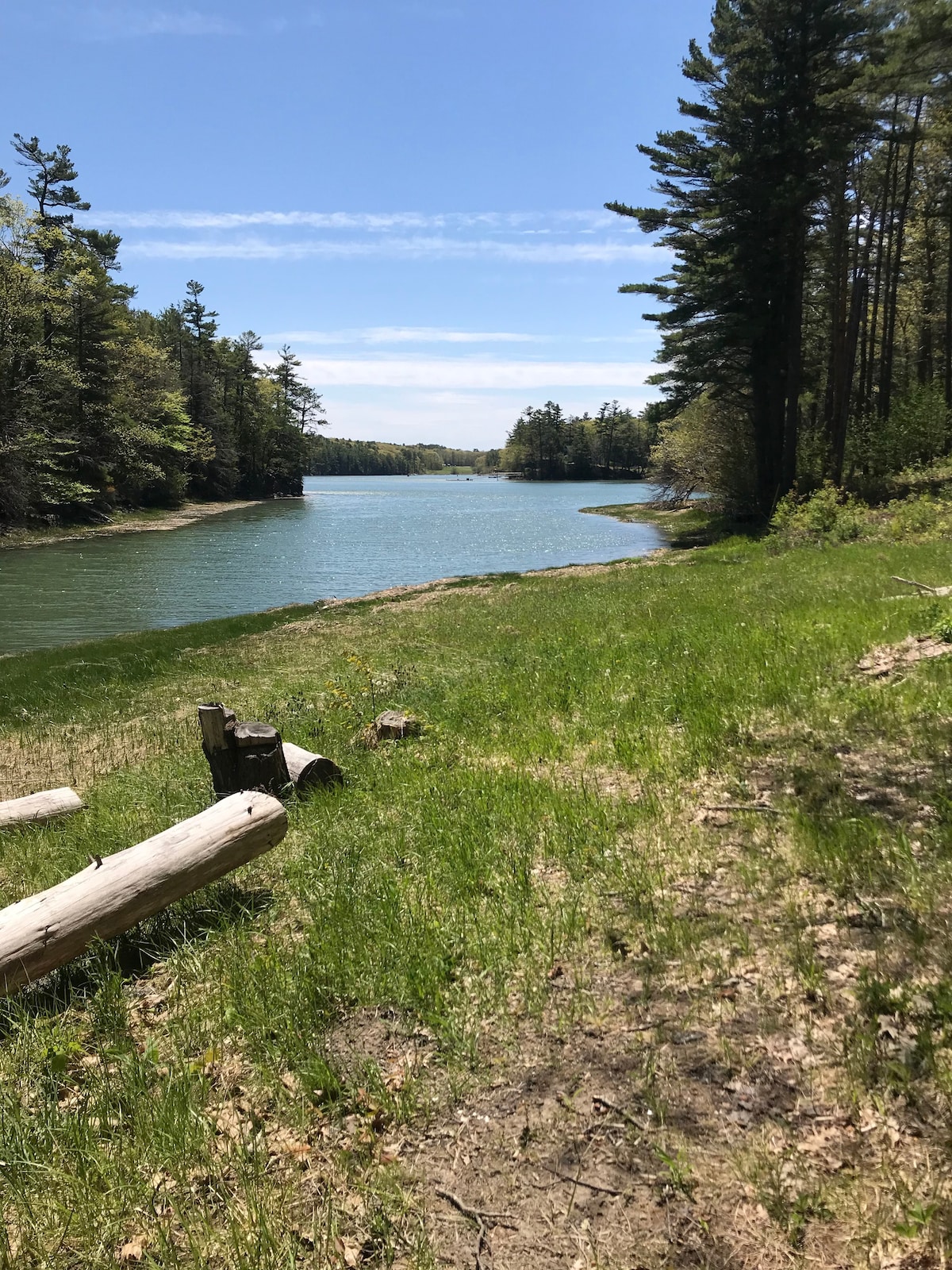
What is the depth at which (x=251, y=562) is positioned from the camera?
39.0 metres

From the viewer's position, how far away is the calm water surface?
83.2 feet

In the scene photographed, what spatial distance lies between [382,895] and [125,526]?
182 feet

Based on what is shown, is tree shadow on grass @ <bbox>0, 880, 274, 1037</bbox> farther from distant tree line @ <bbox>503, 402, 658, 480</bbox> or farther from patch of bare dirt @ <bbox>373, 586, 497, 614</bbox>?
distant tree line @ <bbox>503, 402, 658, 480</bbox>

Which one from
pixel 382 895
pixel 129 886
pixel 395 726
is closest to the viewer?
pixel 129 886

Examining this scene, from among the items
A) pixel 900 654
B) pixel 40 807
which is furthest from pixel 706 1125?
pixel 40 807

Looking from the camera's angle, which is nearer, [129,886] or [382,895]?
[129,886]

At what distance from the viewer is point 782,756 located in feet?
20.1

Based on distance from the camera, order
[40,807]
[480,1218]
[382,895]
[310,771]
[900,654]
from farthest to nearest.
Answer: [900,654] → [40,807] → [310,771] → [382,895] → [480,1218]

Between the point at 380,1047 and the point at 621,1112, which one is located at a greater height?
the point at 621,1112

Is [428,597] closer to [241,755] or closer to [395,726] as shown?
[395,726]

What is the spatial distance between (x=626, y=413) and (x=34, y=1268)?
604ft

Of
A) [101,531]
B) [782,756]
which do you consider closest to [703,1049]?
[782,756]

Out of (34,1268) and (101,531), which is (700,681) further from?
(101,531)

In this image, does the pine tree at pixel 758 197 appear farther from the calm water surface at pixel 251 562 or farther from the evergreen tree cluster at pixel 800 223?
the calm water surface at pixel 251 562
